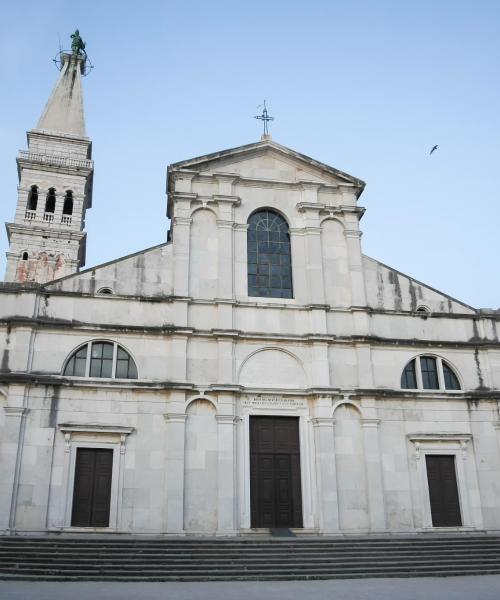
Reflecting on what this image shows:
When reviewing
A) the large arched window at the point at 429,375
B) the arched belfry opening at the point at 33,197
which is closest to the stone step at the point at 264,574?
the large arched window at the point at 429,375

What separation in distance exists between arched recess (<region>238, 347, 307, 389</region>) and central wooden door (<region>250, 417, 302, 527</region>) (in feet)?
4.06

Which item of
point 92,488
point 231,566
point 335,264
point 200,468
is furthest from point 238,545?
point 335,264

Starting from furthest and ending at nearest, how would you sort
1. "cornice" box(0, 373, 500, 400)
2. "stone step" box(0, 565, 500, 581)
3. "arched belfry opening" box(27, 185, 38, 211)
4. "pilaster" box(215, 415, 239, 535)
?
"arched belfry opening" box(27, 185, 38, 211)
"cornice" box(0, 373, 500, 400)
"pilaster" box(215, 415, 239, 535)
"stone step" box(0, 565, 500, 581)

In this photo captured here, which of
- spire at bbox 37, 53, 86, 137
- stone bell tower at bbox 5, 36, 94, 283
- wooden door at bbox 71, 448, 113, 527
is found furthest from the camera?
spire at bbox 37, 53, 86, 137

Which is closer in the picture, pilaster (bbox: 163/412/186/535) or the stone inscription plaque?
pilaster (bbox: 163/412/186/535)

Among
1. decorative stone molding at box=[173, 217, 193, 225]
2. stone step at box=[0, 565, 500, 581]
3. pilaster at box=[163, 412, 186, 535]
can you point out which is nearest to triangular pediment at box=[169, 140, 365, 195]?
decorative stone molding at box=[173, 217, 193, 225]

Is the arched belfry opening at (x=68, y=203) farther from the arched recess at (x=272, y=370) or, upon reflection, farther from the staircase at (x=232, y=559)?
the staircase at (x=232, y=559)

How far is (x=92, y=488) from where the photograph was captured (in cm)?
1886

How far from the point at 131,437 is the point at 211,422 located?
8.72 ft

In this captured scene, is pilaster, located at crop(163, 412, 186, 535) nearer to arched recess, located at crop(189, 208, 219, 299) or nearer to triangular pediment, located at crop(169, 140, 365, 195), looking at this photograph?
arched recess, located at crop(189, 208, 219, 299)

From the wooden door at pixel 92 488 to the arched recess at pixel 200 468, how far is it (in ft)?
8.18

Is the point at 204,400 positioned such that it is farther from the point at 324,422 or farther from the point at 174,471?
the point at 324,422

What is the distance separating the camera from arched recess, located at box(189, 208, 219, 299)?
71.6 feet

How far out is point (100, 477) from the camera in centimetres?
1900
